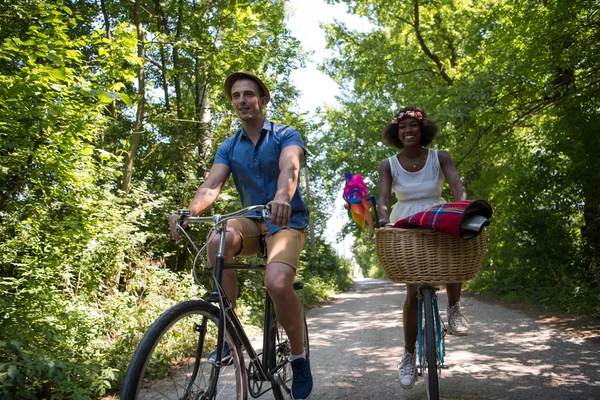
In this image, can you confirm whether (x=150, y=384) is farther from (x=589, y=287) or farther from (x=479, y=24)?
(x=479, y=24)

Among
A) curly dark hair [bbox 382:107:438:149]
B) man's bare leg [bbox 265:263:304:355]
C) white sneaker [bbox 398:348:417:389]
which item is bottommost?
white sneaker [bbox 398:348:417:389]

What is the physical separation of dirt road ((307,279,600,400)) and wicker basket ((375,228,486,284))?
1210 mm

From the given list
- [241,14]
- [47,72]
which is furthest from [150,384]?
[241,14]

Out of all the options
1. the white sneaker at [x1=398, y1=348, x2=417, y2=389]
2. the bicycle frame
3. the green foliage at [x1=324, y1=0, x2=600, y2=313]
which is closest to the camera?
the bicycle frame

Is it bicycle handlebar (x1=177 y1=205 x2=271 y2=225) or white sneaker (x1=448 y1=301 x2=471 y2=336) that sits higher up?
bicycle handlebar (x1=177 y1=205 x2=271 y2=225)

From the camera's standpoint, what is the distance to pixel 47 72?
163 inches

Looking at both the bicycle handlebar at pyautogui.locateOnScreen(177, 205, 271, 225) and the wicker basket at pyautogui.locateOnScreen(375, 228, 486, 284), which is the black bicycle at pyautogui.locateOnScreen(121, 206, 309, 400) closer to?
the bicycle handlebar at pyautogui.locateOnScreen(177, 205, 271, 225)

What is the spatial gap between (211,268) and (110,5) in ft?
33.5

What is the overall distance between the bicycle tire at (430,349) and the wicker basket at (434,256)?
267mm

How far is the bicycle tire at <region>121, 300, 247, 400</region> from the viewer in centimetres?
193

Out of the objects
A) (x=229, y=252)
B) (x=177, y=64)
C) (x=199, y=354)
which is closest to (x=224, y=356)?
(x=199, y=354)

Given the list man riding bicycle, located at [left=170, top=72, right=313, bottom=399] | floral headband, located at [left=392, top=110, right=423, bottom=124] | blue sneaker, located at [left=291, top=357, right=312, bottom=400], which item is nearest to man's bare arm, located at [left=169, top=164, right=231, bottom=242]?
man riding bicycle, located at [left=170, top=72, right=313, bottom=399]

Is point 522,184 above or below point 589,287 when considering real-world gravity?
above

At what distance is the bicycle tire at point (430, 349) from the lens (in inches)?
108
